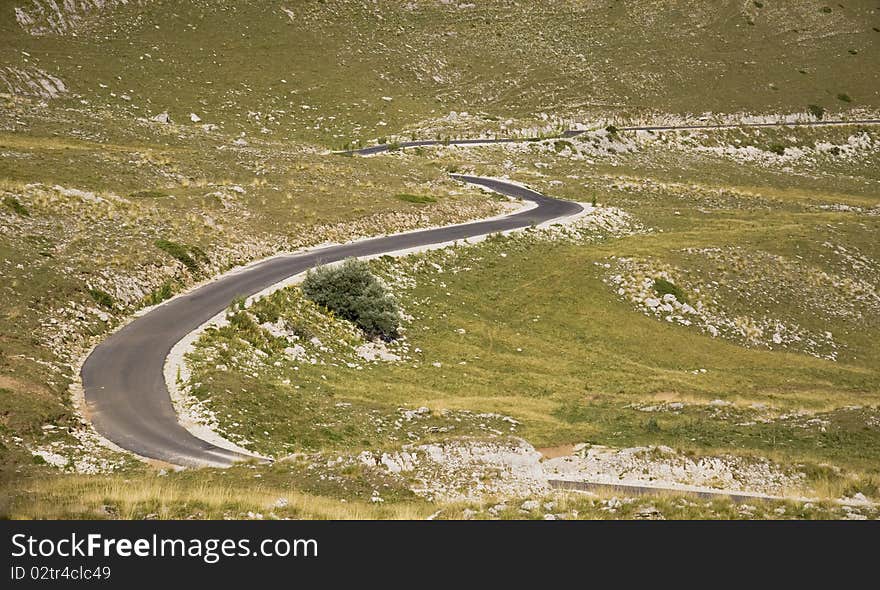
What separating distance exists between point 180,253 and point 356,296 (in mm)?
10898

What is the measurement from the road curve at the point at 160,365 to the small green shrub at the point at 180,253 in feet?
5.78

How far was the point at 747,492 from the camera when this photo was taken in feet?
80.2

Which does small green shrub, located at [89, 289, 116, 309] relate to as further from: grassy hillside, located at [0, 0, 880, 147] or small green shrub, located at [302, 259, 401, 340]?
grassy hillside, located at [0, 0, 880, 147]

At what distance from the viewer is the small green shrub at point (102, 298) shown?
3847cm

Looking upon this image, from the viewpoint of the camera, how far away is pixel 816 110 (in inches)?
5605

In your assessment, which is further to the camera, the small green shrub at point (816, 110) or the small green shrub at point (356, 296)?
the small green shrub at point (816, 110)

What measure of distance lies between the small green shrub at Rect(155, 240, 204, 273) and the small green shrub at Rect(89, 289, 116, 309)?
7.07 metres

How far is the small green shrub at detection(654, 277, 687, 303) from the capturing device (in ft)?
179

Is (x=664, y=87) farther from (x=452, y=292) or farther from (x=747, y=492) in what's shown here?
(x=747, y=492)

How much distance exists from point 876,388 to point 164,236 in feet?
134

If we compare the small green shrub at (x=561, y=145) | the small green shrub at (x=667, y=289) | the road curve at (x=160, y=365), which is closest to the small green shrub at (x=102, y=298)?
the road curve at (x=160, y=365)

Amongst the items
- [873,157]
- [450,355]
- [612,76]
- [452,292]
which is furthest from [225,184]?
[873,157]

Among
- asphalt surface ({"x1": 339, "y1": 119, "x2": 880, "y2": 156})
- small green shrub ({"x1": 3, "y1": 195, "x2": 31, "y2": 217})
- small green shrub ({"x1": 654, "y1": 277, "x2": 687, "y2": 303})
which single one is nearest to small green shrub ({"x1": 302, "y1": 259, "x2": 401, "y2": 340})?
small green shrub ({"x1": 3, "y1": 195, "x2": 31, "y2": 217})

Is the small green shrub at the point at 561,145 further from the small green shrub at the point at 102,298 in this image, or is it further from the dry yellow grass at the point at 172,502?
the dry yellow grass at the point at 172,502
